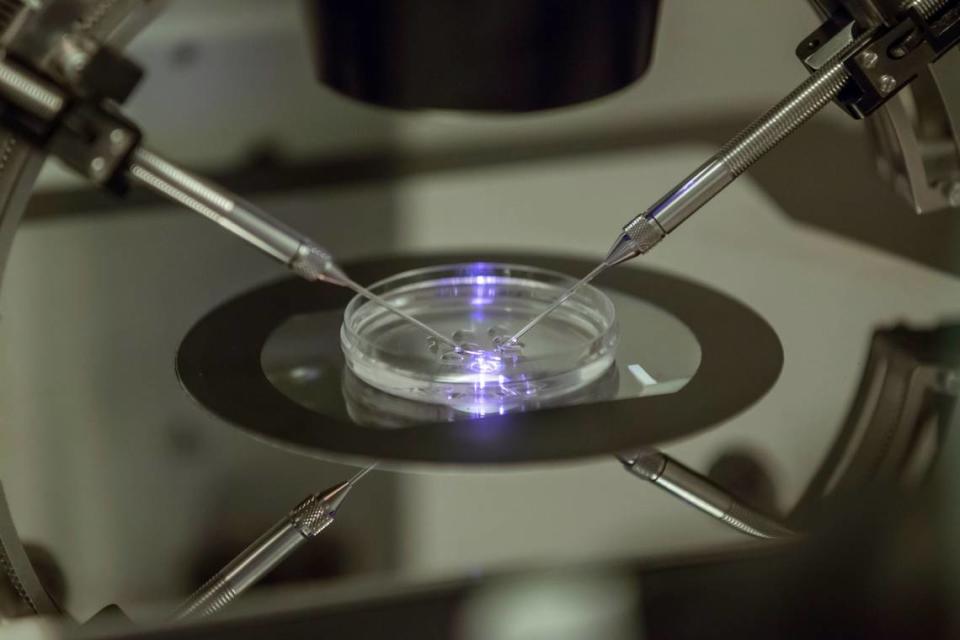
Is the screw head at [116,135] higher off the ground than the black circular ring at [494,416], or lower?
higher

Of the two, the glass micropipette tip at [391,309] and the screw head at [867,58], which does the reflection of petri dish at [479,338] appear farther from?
the screw head at [867,58]

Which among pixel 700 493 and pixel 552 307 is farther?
pixel 552 307

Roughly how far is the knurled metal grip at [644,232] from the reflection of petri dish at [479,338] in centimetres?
5

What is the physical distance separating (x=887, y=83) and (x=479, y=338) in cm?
25

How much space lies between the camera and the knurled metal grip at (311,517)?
1.74 feet

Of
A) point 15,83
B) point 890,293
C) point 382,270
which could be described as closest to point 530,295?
point 382,270

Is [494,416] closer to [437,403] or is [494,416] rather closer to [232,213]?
[437,403]

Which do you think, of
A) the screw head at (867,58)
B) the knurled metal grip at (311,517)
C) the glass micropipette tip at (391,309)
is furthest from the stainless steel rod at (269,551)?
the screw head at (867,58)

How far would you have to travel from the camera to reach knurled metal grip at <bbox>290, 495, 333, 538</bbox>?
53cm

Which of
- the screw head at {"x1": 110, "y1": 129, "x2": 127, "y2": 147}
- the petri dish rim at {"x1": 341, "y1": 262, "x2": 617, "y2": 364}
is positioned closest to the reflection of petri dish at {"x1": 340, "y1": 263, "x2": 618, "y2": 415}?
the petri dish rim at {"x1": 341, "y1": 262, "x2": 617, "y2": 364}

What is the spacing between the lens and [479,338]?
686 mm

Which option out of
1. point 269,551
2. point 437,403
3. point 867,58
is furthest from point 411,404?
point 867,58

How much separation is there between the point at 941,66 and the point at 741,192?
25 cm

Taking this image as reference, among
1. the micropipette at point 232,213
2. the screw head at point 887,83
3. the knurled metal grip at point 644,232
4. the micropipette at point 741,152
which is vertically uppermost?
the screw head at point 887,83
